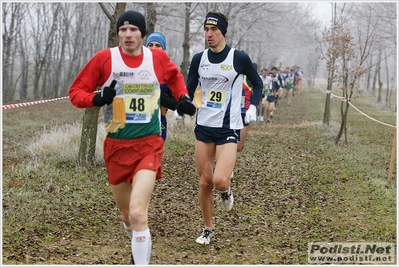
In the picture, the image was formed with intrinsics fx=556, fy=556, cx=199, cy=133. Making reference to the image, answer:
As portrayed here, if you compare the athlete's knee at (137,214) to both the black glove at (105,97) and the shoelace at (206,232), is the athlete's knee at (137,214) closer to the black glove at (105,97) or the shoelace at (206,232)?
the black glove at (105,97)

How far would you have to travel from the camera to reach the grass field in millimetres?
5804

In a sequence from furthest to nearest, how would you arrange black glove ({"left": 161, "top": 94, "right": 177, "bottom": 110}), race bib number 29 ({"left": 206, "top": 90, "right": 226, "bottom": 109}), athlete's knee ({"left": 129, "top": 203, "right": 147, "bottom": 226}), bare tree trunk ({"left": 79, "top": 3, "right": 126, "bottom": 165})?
bare tree trunk ({"left": 79, "top": 3, "right": 126, "bottom": 165})
race bib number 29 ({"left": 206, "top": 90, "right": 226, "bottom": 109})
black glove ({"left": 161, "top": 94, "right": 177, "bottom": 110})
athlete's knee ({"left": 129, "top": 203, "right": 147, "bottom": 226})

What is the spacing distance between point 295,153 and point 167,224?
6164mm

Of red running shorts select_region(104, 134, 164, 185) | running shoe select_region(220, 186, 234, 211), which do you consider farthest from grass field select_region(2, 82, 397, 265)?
red running shorts select_region(104, 134, 164, 185)

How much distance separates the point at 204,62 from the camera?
598 cm

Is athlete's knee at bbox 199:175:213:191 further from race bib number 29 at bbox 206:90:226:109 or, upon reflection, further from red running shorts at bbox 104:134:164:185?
red running shorts at bbox 104:134:164:185

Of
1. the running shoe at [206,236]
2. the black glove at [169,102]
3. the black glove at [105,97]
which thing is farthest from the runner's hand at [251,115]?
the black glove at [105,97]

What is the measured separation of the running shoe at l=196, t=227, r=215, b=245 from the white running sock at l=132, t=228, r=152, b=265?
1677 mm

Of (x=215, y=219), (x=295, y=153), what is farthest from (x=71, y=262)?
→ (x=295, y=153)

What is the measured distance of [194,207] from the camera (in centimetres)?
788

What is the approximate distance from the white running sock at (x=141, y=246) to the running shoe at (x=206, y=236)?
1.68 metres

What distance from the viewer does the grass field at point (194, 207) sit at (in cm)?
580

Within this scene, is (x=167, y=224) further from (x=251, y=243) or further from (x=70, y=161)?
(x=70, y=161)

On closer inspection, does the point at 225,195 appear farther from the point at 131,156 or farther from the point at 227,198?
the point at 131,156
